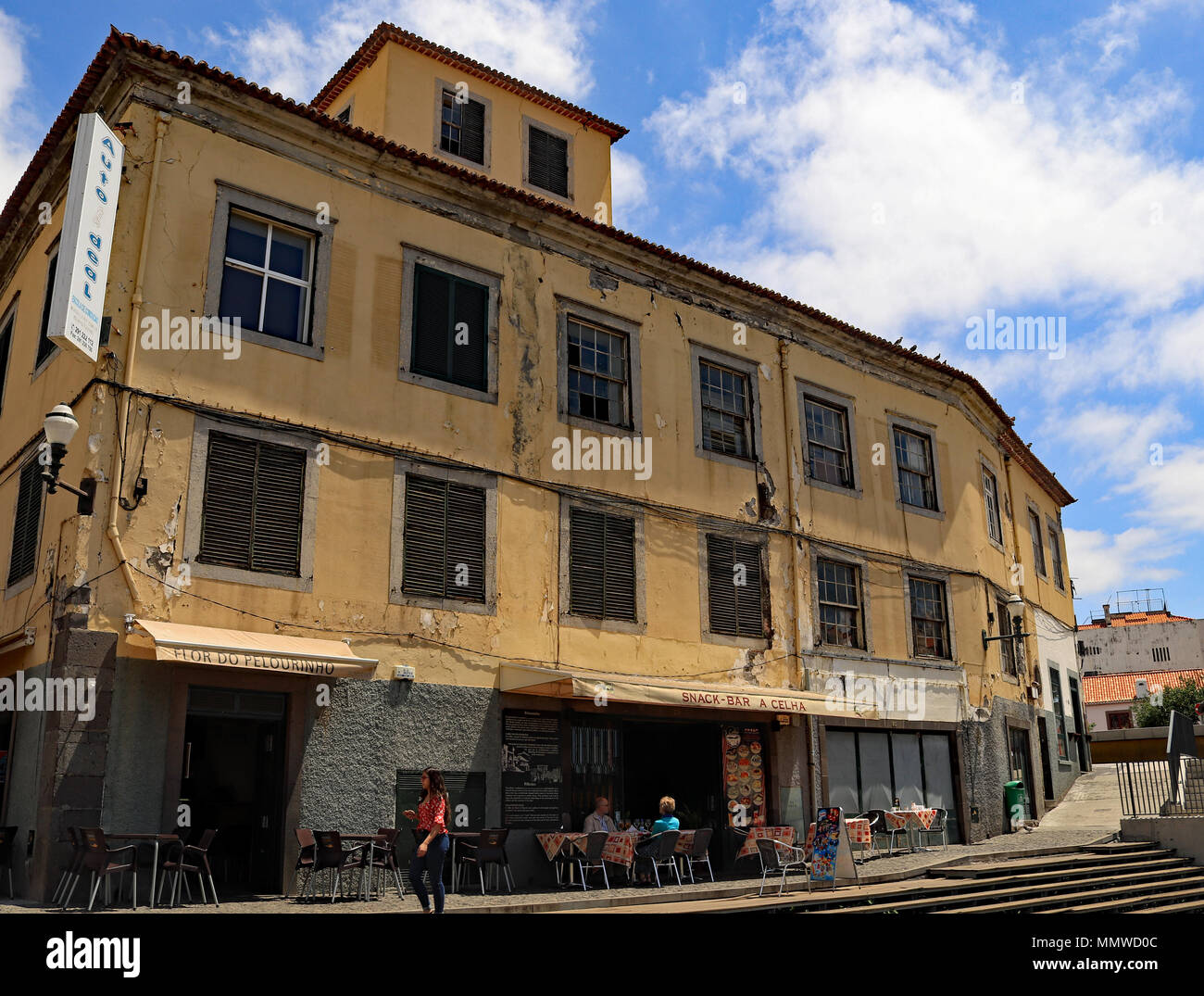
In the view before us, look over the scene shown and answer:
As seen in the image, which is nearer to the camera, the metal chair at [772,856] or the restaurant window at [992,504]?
the metal chair at [772,856]

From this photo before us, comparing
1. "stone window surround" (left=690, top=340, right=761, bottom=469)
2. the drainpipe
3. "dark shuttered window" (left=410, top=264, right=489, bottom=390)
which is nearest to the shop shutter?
"dark shuttered window" (left=410, top=264, right=489, bottom=390)

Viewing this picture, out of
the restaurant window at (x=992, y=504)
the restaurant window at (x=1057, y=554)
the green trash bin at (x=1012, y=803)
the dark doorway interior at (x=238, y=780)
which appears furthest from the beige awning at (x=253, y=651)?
the restaurant window at (x=1057, y=554)

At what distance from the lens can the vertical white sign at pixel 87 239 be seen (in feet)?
35.6

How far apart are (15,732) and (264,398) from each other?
477cm

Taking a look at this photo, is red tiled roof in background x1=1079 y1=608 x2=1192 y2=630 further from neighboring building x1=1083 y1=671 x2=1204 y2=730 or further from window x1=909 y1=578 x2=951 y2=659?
window x1=909 y1=578 x2=951 y2=659

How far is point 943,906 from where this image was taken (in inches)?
470

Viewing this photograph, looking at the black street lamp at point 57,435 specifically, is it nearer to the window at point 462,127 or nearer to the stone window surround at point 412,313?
the stone window surround at point 412,313

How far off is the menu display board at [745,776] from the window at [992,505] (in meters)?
9.70

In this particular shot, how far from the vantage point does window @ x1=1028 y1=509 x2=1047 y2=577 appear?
27.9 m

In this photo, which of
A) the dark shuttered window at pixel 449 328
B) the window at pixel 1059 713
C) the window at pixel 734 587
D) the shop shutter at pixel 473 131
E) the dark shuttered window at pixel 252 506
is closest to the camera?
the dark shuttered window at pixel 252 506

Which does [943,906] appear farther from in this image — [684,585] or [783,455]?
[783,455]

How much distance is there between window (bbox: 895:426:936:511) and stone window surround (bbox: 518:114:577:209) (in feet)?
26.2

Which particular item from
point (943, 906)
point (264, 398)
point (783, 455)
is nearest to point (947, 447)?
point (783, 455)

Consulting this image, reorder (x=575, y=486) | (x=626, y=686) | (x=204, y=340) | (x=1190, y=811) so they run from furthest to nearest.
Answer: (x=1190, y=811) < (x=575, y=486) < (x=626, y=686) < (x=204, y=340)
